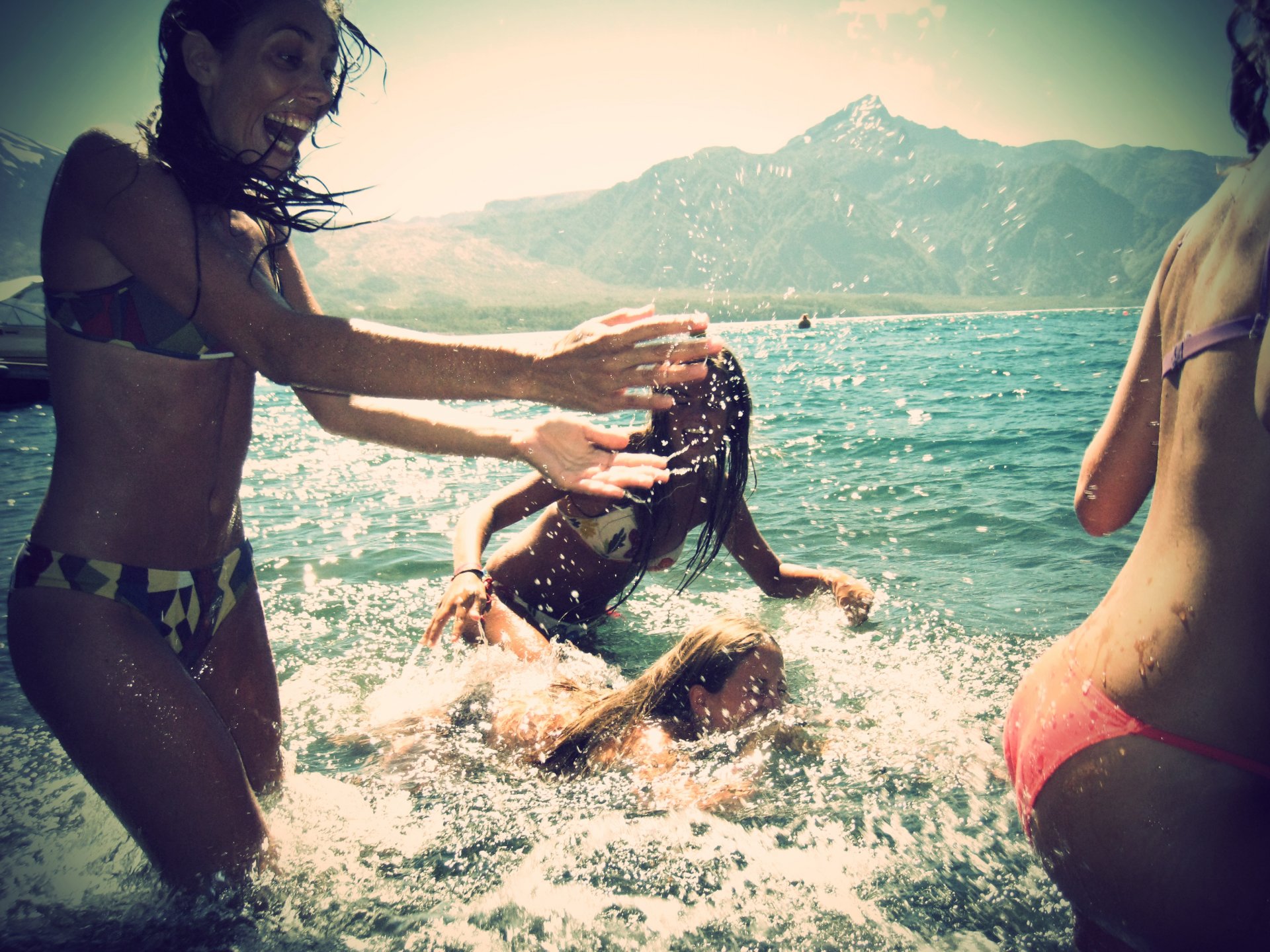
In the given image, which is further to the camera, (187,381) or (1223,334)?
A: (187,381)

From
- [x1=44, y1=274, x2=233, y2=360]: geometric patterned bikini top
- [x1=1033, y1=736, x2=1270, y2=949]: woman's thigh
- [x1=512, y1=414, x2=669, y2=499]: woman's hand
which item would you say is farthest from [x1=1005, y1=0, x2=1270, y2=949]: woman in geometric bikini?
[x1=44, y1=274, x2=233, y2=360]: geometric patterned bikini top

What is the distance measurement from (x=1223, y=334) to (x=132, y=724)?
2.69m

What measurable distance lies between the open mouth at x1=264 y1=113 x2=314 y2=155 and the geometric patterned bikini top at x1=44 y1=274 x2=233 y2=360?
61 cm

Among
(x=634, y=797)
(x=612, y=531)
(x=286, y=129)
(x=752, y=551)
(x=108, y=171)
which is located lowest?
(x=634, y=797)

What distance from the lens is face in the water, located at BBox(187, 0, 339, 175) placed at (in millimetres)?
2148

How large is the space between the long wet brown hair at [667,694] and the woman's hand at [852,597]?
1307mm

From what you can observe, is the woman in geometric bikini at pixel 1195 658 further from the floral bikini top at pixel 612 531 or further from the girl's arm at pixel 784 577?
the girl's arm at pixel 784 577

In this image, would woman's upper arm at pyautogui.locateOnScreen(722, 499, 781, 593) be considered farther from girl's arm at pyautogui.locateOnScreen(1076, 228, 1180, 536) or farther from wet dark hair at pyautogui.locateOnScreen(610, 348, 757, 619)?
girl's arm at pyautogui.locateOnScreen(1076, 228, 1180, 536)

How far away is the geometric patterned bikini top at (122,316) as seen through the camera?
1.96m

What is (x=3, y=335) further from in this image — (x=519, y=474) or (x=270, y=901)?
(x=270, y=901)

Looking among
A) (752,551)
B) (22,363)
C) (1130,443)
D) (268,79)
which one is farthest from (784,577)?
(22,363)

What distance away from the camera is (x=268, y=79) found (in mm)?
2184

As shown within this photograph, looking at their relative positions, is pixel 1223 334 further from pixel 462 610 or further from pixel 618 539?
pixel 462 610

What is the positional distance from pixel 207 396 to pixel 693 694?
7.67 ft
